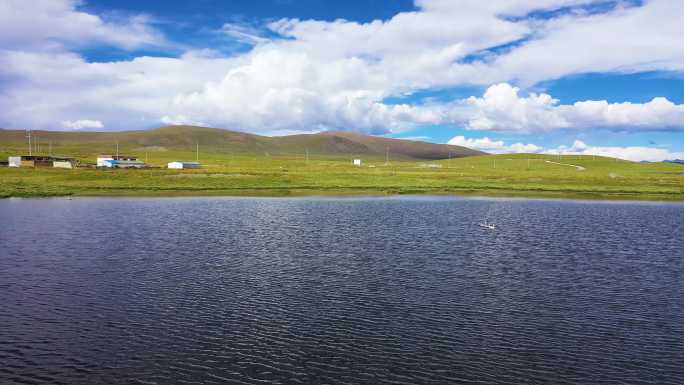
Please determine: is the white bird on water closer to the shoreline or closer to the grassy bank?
the shoreline

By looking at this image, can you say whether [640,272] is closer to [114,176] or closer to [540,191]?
[540,191]

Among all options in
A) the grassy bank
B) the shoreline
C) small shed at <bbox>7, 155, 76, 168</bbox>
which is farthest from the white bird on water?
small shed at <bbox>7, 155, 76, 168</bbox>

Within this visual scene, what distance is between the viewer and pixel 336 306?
100.0 feet

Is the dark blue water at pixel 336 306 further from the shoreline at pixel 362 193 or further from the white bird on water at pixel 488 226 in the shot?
the shoreline at pixel 362 193

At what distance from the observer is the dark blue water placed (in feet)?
72.3

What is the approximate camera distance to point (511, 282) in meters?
36.8

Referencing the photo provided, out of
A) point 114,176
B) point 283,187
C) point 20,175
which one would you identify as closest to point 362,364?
point 283,187

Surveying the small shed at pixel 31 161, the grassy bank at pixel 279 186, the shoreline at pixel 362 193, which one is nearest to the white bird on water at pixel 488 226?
the shoreline at pixel 362 193

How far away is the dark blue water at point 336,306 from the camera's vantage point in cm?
2205

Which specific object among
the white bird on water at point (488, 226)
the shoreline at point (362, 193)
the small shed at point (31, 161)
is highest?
the small shed at point (31, 161)

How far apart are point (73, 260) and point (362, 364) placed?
30.0m

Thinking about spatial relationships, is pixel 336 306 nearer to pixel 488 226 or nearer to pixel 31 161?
pixel 488 226

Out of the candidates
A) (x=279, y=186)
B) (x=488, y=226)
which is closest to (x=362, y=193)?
(x=279, y=186)

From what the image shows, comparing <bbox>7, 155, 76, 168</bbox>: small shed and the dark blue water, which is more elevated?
<bbox>7, 155, 76, 168</bbox>: small shed
